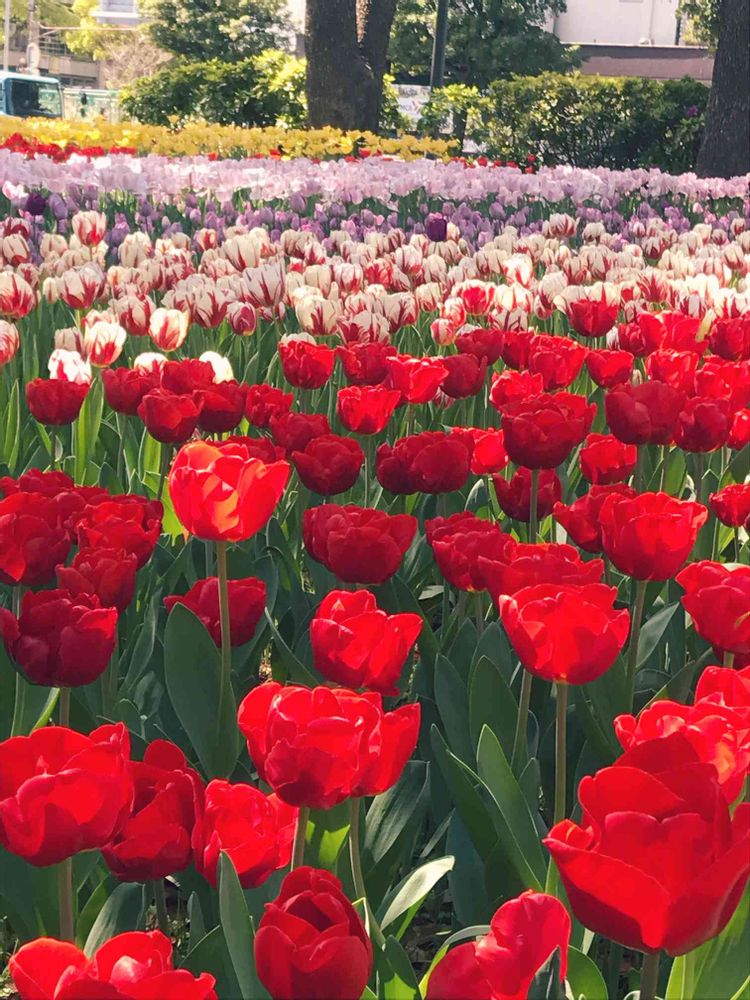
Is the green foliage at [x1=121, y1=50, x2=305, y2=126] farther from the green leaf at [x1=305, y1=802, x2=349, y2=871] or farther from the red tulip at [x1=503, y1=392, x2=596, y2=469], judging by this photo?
the green leaf at [x1=305, y1=802, x2=349, y2=871]

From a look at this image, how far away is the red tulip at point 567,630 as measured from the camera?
1.24 metres

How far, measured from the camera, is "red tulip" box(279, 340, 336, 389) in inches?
113

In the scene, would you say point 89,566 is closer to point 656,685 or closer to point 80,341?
point 656,685

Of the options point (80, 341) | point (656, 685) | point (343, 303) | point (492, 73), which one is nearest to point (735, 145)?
point (343, 303)

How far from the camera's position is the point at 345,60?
15.6m

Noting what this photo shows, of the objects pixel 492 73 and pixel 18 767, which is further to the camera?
pixel 492 73

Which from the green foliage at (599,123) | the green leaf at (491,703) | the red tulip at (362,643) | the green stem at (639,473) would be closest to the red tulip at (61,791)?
the red tulip at (362,643)

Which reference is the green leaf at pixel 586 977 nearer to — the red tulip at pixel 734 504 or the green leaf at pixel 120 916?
the green leaf at pixel 120 916

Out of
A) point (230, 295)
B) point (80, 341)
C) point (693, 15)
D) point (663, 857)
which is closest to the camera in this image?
point (663, 857)

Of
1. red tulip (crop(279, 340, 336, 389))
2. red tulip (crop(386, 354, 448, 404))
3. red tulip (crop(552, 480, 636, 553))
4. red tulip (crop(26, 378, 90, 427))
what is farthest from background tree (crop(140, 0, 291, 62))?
red tulip (crop(552, 480, 636, 553))

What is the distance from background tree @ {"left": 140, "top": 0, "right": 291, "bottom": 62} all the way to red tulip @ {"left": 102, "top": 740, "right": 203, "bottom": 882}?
3504cm

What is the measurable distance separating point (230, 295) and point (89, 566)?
230cm

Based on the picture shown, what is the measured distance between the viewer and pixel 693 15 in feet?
117

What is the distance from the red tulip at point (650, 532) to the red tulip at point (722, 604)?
10cm
